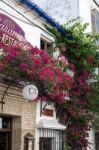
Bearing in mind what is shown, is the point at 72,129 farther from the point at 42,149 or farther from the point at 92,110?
the point at 42,149

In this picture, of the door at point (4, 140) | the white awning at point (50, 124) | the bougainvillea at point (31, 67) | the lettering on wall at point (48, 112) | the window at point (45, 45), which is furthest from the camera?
the window at point (45, 45)

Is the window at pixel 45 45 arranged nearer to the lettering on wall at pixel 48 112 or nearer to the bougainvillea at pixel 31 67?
the lettering on wall at pixel 48 112

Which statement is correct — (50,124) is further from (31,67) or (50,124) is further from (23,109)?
(31,67)

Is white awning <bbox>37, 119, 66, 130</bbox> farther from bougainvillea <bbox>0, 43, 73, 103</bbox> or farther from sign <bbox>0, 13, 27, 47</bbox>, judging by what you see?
sign <bbox>0, 13, 27, 47</bbox>

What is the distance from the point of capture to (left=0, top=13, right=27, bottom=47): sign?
11.5 meters

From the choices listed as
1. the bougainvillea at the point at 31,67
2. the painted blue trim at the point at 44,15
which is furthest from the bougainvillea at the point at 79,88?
the bougainvillea at the point at 31,67

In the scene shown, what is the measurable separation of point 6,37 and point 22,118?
2.45m

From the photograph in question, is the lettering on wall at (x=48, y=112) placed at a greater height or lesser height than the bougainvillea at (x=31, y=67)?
lesser

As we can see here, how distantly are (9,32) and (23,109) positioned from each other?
91.9 inches

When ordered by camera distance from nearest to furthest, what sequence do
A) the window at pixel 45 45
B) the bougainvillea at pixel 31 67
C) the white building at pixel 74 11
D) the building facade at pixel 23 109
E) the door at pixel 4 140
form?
1. the bougainvillea at pixel 31 67
2. the building facade at pixel 23 109
3. the door at pixel 4 140
4. the window at pixel 45 45
5. the white building at pixel 74 11

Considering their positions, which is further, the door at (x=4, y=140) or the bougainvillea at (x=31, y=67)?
the door at (x=4, y=140)

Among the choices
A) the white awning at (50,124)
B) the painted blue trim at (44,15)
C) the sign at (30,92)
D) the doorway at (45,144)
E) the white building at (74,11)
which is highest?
the white building at (74,11)

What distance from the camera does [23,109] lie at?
1218 cm

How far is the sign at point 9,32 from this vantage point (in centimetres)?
1148
